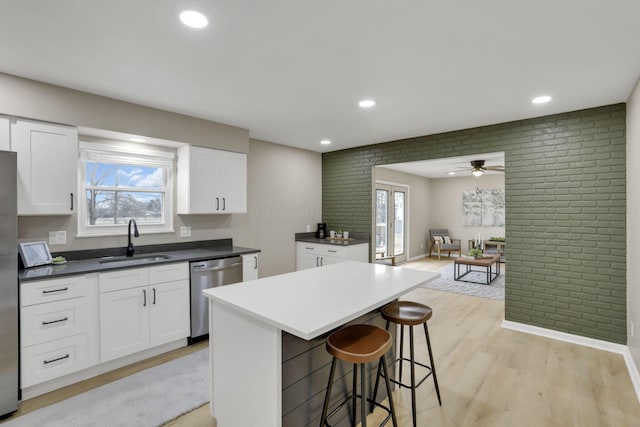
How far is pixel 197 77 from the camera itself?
8.26 feet

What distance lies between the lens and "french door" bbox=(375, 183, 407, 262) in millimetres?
7664

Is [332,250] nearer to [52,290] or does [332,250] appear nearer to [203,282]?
[203,282]

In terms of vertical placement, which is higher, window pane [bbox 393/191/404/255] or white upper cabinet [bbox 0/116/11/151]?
white upper cabinet [bbox 0/116/11/151]

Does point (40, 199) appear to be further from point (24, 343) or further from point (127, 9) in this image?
point (127, 9)

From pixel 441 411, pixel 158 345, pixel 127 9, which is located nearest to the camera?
pixel 127 9

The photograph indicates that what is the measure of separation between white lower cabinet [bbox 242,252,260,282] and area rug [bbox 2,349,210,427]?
1.13 metres

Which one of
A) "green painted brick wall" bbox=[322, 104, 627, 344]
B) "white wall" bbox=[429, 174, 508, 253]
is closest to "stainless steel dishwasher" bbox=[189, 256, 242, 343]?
"green painted brick wall" bbox=[322, 104, 627, 344]

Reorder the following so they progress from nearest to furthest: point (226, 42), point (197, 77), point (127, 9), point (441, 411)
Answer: point (127, 9) → point (226, 42) → point (441, 411) → point (197, 77)

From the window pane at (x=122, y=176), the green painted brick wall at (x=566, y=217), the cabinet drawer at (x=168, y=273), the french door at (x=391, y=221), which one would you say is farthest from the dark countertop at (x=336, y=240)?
the french door at (x=391, y=221)

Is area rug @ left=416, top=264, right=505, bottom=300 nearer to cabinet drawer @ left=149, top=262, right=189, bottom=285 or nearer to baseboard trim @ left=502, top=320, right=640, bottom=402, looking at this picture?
baseboard trim @ left=502, top=320, right=640, bottom=402

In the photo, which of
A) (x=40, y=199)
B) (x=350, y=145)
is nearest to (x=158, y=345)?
(x=40, y=199)

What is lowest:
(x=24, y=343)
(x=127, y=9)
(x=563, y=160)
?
(x=24, y=343)

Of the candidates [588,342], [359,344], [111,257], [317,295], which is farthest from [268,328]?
[588,342]

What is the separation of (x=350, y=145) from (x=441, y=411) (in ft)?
12.8
